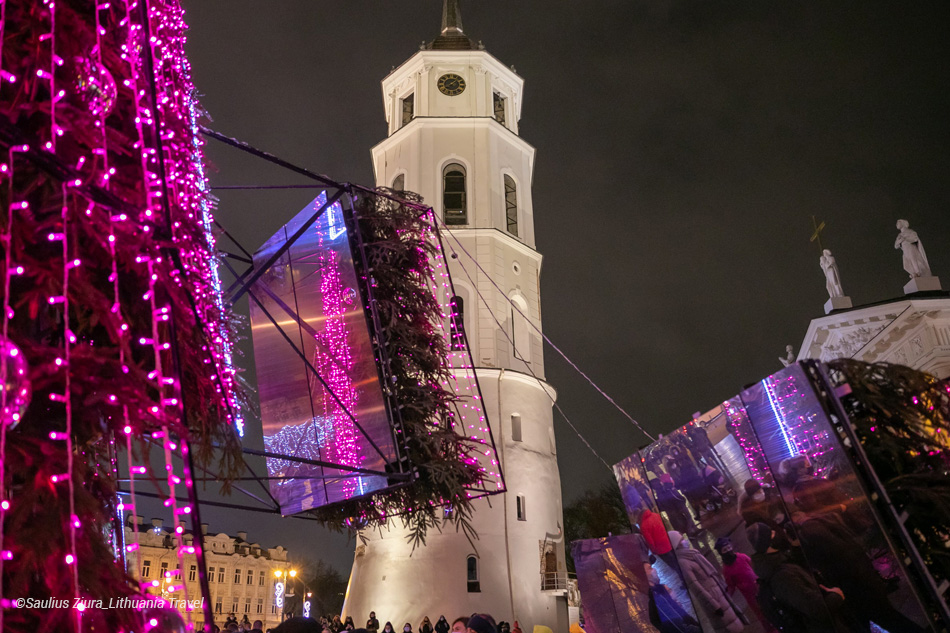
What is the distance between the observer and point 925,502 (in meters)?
5.35

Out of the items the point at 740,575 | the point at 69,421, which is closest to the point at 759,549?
the point at 740,575

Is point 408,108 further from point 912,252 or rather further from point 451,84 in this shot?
point 912,252

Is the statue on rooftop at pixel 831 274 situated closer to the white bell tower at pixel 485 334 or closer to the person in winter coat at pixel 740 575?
the white bell tower at pixel 485 334

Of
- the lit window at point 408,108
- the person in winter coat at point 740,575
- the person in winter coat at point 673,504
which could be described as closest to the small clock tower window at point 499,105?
the lit window at point 408,108

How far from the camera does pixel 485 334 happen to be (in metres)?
27.9

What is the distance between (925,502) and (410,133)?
28.5 metres

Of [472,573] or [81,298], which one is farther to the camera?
[472,573]

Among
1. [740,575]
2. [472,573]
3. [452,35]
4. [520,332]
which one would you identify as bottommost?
[472,573]

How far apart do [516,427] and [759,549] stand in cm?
2087

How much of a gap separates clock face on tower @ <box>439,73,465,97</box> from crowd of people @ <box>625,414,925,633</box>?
26253 mm

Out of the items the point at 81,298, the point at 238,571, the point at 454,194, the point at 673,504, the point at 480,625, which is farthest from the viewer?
the point at 238,571

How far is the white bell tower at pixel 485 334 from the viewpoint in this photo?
24719mm

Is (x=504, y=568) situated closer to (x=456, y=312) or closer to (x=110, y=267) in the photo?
(x=456, y=312)

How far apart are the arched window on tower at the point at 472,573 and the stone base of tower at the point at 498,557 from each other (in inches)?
1.3
